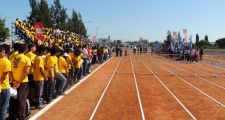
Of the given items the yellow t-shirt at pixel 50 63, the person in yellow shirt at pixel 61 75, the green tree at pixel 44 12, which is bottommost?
the person in yellow shirt at pixel 61 75

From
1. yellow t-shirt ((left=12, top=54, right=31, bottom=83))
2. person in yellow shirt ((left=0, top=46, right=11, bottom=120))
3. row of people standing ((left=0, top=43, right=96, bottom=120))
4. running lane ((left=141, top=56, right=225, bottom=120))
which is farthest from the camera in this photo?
running lane ((left=141, top=56, right=225, bottom=120))

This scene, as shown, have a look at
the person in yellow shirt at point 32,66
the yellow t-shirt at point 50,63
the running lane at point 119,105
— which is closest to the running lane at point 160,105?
the running lane at point 119,105

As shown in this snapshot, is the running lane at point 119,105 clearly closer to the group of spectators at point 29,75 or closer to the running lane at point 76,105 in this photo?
the running lane at point 76,105

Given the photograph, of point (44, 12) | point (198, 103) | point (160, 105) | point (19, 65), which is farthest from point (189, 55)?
point (19, 65)

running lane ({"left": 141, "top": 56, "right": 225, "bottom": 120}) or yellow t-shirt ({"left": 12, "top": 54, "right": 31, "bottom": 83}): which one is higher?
yellow t-shirt ({"left": 12, "top": 54, "right": 31, "bottom": 83})

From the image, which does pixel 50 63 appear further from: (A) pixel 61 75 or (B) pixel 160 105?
(B) pixel 160 105

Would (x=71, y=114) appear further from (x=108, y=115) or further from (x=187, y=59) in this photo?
(x=187, y=59)

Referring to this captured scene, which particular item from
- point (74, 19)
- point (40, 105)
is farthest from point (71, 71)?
point (74, 19)

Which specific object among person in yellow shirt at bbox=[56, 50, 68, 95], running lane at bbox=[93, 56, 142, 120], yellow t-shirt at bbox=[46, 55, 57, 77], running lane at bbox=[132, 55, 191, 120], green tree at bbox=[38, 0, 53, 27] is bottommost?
running lane at bbox=[132, 55, 191, 120]

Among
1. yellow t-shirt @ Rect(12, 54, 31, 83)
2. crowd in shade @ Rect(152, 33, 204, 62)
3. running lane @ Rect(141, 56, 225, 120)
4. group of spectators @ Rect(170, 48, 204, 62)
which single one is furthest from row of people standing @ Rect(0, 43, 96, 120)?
crowd in shade @ Rect(152, 33, 204, 62)

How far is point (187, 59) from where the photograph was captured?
47406 mm

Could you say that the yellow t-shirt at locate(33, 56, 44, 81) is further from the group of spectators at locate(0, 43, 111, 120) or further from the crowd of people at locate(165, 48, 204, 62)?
the crowd of people at locate(165, 48, 204, 62)

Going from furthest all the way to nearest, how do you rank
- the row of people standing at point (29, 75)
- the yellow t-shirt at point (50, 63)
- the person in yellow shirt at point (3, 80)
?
the yellow t-shirt at point (50, 63), the row of people standing at point (29, 75), the person in yellow shirt at point (3, 80)

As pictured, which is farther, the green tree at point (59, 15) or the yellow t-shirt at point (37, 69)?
the green tree at point (59, 15)
